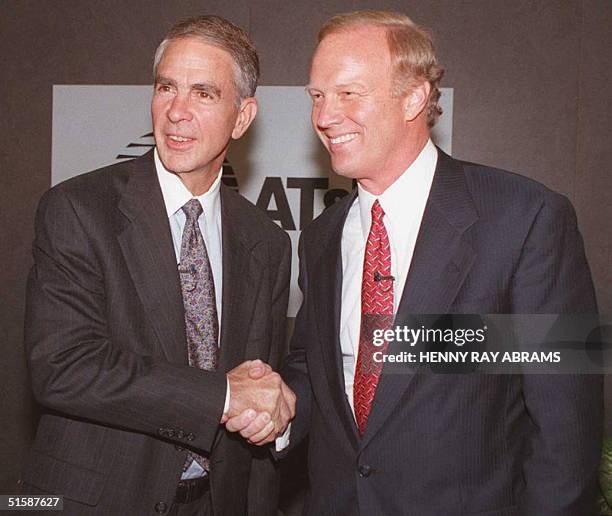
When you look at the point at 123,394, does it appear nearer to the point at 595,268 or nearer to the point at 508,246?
the point at 508,246

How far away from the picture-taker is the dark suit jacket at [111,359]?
2.20 metres

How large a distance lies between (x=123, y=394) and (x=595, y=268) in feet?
9.97

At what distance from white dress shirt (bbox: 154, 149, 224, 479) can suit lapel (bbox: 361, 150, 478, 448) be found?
0.66 metres

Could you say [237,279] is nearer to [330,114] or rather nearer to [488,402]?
[330,114]

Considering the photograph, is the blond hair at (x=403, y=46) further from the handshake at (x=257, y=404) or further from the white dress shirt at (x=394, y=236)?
the handshake at (x=257, y=404)

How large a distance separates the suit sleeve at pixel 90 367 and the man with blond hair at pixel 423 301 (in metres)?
0.27

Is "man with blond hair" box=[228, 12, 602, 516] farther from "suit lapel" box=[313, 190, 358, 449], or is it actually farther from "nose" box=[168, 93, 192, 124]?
"nose" box=[168, 93, 192, 124]

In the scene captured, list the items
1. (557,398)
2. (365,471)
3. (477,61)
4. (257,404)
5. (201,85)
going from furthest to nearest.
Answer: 1. (477,61)
2. (201,85)
3. (257,404)
4. (365,471)
5. (557,398)

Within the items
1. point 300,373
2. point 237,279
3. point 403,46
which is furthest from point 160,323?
point 403,46

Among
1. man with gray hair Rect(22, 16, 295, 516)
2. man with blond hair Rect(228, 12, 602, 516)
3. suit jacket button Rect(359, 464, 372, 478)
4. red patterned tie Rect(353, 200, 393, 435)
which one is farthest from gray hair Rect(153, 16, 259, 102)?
suit jacket button Rect(359, 464, 372, 478)

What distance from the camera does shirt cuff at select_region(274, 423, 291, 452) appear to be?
2.54 metres

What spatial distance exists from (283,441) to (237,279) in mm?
598

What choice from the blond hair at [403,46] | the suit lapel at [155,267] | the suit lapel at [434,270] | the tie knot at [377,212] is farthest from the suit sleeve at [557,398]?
the suit lapel at [155,267]

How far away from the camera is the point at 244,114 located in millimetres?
2717
